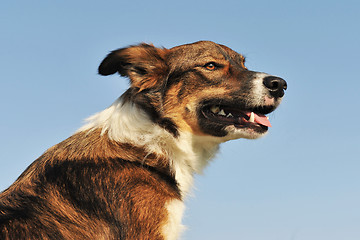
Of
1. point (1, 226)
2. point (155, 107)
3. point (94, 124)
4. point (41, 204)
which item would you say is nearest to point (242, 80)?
point (155, 107)

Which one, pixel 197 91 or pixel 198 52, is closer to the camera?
pixel 197 91

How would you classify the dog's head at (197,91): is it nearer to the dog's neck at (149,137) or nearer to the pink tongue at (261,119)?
the pink tongue at (261,119)

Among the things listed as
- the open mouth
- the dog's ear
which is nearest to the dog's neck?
the open mouth

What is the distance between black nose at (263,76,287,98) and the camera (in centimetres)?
714

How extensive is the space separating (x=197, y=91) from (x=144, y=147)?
1.25 metres

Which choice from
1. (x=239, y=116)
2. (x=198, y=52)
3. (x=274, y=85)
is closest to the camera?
(x=274, y=85)

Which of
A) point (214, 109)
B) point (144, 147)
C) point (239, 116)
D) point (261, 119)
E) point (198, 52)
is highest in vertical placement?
point (198, 52)

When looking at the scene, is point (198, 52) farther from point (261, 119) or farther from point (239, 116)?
point (261, 119)

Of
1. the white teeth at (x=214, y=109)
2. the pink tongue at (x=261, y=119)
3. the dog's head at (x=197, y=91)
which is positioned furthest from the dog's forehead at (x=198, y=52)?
the pink tongue at (x=261, y=119)

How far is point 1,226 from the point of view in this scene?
541 cm

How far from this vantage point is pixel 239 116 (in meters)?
7.33

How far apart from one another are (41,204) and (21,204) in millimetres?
234

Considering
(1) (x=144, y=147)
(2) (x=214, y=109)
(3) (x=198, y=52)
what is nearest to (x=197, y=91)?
(2) (x=214, y=109)

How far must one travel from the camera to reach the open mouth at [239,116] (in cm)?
716
